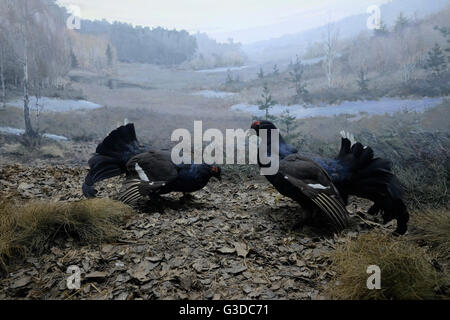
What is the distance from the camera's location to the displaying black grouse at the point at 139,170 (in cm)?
313

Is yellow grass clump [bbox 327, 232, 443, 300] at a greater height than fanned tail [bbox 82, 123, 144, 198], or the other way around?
fanned tail [bbox 82, 123, 144, 198]

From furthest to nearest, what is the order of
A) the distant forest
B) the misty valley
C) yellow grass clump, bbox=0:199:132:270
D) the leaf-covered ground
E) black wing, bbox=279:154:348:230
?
the distant forest, black wing, bbox=279:154:348:230, yellow grass clump, bbox=0:199:132:270, the misty valley, the leaf-covered ground

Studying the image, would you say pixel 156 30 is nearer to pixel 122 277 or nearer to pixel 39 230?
pixel 39 230

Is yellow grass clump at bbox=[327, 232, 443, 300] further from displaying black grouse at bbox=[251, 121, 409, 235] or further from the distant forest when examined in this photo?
the distant forest

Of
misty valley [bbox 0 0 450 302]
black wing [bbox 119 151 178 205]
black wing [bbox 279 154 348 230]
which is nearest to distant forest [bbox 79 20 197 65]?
misty valley [bbox 0 0 450 302]

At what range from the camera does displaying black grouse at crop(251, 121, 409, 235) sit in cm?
260

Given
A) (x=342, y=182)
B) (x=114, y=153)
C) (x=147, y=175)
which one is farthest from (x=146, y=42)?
(x=342, y=182)

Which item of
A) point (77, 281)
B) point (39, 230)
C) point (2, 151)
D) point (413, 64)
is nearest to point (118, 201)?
point (39, 230)

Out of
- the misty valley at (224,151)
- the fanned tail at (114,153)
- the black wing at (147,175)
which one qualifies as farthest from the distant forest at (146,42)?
the black wing at (147,175)

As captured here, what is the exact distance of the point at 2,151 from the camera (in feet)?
16.5

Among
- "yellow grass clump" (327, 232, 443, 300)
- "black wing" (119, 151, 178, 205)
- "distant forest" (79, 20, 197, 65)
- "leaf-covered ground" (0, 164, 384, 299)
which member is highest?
"distant forest" (79, 20, 197, 65)

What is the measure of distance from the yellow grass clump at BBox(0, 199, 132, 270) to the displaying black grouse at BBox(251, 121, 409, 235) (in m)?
1.68

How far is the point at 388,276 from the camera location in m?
1.77

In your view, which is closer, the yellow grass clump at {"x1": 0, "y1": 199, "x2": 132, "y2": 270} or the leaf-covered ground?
the leaf-covered ground
